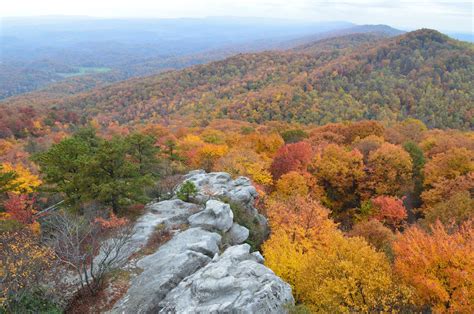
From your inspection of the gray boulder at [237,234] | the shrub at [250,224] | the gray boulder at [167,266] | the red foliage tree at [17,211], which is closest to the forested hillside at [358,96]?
the shrub at [250,224]

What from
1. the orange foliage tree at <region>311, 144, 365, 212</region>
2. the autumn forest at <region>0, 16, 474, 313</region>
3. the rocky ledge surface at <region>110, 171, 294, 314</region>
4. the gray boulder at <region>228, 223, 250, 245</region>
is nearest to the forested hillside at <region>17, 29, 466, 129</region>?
the autumn forest at <region>0, 16, 474, 313</region>

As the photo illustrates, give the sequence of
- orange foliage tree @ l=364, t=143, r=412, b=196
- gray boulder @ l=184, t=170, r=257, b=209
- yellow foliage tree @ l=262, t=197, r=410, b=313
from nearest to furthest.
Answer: yellow foliage tree @ l=262, t=197, r=410, b=313, gray boulder @ l=184, t=170, r=257, b=209, orange foliage tree @ l=364, t=143, r=412, b=196

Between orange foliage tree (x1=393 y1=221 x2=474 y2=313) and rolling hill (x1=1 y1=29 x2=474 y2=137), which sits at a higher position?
orange foliage tree (x1=393 y1=221 x2=474 y2=313)

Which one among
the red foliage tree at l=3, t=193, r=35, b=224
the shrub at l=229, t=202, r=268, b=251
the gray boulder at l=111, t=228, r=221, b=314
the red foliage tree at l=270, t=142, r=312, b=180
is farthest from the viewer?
the red foliage tree at l=270, t=142, r=312, b=180

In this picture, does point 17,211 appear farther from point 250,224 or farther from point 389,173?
point 389,173

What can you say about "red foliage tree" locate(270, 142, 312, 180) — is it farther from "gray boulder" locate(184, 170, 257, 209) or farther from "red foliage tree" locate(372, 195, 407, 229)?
"gray boulder" locate(184, 170, 257, 209)

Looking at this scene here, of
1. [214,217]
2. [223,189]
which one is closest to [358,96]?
[223,189]
